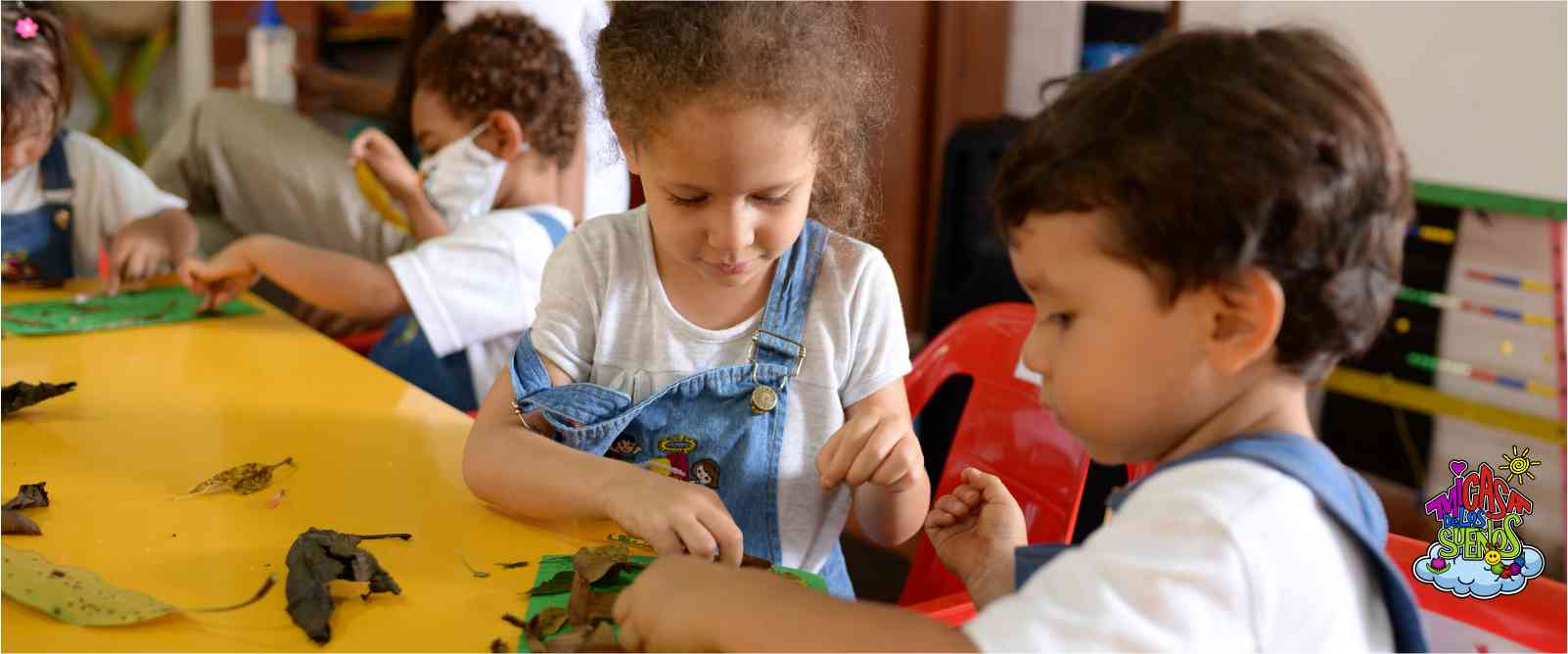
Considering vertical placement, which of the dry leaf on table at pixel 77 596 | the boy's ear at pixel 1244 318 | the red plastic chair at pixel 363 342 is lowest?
the red plastic chair at pixel 363 342

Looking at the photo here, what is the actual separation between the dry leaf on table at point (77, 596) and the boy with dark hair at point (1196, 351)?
270 millimetres

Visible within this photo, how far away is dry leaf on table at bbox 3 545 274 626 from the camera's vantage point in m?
0.74

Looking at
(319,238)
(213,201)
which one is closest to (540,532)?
(319,238)

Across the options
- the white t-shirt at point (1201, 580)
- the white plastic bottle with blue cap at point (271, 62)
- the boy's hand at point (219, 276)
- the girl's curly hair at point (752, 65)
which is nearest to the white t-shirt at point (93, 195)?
the boy's hand at point (219, 276)

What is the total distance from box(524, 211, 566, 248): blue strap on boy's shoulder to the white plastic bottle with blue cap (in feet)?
3.59

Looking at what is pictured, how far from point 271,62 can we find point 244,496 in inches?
74.4

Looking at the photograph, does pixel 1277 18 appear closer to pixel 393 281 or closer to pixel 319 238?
pixel 393 281

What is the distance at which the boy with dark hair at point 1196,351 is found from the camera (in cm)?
59

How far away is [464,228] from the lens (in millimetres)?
1660

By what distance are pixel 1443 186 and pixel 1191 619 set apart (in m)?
1.97

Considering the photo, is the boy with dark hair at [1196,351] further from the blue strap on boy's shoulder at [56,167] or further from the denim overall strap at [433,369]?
the blue strap on boy's shoulder at [56,167]

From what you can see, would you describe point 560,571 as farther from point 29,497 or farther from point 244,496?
point 29,497

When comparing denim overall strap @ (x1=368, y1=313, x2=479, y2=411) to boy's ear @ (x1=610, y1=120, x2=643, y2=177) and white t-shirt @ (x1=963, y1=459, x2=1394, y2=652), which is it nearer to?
boy's ear @ (x1=610, y1=120, x2=643, y2=177)

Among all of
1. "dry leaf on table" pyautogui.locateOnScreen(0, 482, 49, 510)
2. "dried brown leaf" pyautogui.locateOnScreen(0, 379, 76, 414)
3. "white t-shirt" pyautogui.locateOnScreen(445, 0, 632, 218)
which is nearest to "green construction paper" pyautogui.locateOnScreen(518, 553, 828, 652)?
"dry leaf on table" pyautogui.locateOnScreen(0, 482, 49, 510)
